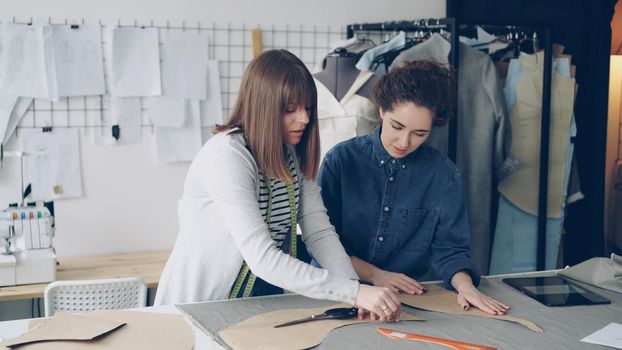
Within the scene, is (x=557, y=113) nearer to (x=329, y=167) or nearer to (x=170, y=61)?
(x=329, y=167)

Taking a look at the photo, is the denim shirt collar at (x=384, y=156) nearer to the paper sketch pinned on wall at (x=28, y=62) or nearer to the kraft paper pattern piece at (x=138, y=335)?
the kraft paper pattern piece at (x=138, y=335)

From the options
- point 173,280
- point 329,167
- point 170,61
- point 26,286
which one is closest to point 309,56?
point 170,61

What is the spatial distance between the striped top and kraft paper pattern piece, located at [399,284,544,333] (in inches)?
13.5

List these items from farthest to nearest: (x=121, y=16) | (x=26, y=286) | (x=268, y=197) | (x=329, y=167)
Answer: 1. (x=121, y=16)
2. (x=26, y=286)
3. (x=329, y=167)
4. (x=268, y=197)

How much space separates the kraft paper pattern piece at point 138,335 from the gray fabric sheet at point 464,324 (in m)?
0.06

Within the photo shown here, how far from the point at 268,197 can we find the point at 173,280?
320mm

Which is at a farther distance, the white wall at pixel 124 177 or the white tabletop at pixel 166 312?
the white wall at pixel 124 177

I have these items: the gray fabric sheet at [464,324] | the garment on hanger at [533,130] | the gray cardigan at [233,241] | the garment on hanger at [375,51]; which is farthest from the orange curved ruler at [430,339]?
the garment on hanger at [533,130]

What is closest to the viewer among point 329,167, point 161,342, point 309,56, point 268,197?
point 161,342

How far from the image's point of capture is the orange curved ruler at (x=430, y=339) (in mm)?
1541

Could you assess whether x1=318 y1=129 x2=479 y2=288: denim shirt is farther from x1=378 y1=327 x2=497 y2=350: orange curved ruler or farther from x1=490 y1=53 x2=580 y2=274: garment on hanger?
x1=490 y1=53 x2=580 y2=274: garment on hanger

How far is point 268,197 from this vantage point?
189 cm

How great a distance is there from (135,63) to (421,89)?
1.53 meters

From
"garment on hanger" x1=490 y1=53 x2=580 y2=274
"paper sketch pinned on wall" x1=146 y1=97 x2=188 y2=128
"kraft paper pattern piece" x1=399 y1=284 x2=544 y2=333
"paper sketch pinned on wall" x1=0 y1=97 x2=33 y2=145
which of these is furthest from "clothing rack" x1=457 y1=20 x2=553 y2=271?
"paper sketch pinned on wall" x1=0 y1=97 x2=33 y2=145
